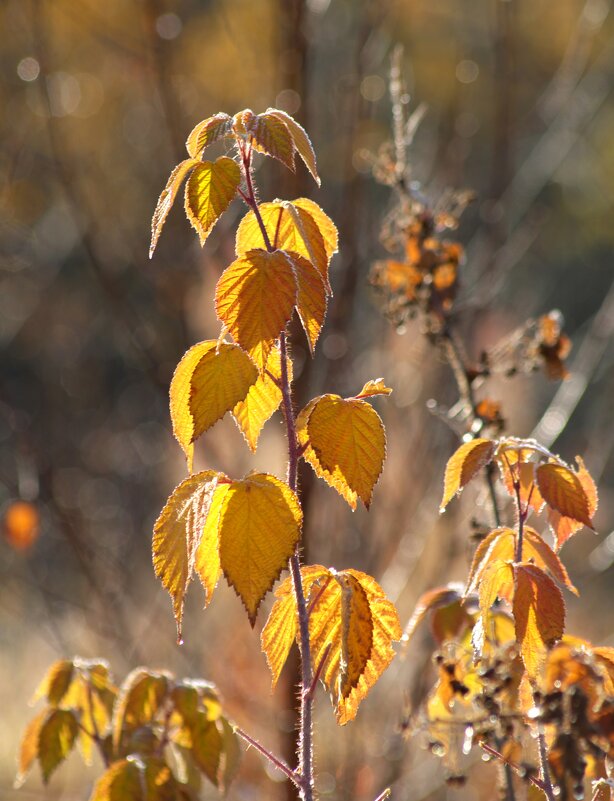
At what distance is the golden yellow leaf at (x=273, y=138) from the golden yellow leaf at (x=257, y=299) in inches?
3.1

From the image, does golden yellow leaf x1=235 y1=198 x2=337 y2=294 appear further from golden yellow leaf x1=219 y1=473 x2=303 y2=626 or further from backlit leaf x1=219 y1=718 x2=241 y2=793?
backlit leaf x1=219 y1=718 x2=241 y2=793

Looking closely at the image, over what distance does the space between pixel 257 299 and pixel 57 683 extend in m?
0.65

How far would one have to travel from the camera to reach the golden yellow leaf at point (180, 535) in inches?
30.1

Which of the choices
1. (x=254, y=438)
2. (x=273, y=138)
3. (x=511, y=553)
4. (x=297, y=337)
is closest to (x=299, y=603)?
(x=254, y=438)

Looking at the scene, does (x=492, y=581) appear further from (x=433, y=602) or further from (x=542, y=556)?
(x=433, y=602)

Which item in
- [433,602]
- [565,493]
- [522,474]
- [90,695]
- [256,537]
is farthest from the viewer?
[90,695]

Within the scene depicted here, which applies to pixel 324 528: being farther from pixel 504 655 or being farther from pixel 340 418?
pixel 340 418

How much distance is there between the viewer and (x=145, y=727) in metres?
1.14

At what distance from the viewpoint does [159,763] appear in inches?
42.0

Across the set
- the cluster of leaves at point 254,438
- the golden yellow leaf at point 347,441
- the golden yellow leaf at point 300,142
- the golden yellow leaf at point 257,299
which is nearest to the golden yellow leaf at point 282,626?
the cluster of leaves at point 254,438

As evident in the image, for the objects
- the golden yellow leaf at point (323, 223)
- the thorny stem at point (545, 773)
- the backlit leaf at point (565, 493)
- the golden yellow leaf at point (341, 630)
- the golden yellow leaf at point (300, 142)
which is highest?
the golden yellow leaf at point (323, 223)

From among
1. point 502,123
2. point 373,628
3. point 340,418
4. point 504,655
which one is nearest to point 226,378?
point 340,418

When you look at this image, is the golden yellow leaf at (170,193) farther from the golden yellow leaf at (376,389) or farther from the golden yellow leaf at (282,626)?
the golden yellow leaf at (282,626)

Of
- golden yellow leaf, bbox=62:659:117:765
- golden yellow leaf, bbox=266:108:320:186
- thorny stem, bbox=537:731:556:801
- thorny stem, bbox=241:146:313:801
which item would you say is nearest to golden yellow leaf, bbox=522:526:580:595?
thorny stem, bbox=537:731:556:801
